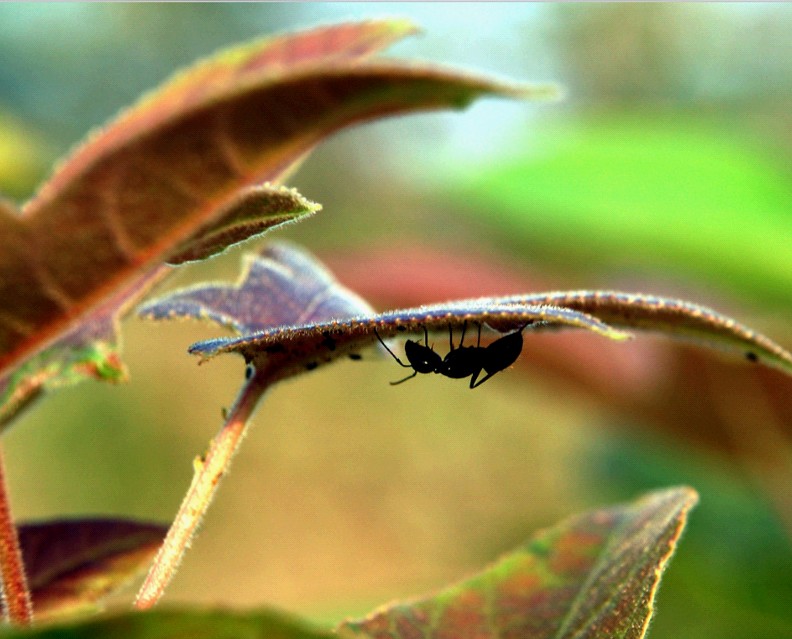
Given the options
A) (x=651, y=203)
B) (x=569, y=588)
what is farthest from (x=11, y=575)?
(x=651, y=203)

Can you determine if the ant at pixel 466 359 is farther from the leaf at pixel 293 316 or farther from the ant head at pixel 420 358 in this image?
the leaf at pixel 293 316

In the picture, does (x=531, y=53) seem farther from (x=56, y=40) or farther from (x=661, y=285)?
(x=56, y=40)

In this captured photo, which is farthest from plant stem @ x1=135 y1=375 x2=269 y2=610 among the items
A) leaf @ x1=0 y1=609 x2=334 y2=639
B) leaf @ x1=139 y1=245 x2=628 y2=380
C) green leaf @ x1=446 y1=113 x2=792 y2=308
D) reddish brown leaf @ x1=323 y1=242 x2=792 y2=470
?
green leaf @ x1=446 y1=113 x2=792 y2=308

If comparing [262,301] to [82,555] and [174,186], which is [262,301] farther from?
[82,555]

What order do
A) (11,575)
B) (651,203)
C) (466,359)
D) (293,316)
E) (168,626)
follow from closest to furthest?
(168,626) < (11,575) < (293,316) < (466,359) < (651,203)

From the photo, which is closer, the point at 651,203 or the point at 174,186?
the point at 174,186

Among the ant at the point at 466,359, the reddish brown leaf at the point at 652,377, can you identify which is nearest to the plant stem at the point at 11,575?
→ the ant at the point at 466,359

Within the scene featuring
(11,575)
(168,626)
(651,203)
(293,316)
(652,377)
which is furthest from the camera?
(651,203)

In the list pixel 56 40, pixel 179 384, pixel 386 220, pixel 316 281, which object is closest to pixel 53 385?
pixel 316 281
